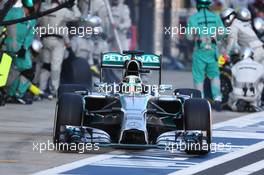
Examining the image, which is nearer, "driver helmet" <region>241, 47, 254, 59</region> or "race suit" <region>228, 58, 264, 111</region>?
"race suit" <region>228, 58, 264, 111</region>

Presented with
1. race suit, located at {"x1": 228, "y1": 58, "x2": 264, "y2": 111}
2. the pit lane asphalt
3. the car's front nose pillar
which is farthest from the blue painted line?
race suit, located at {"x1": 228, "y1": 58, "x2": 264, "y2": 111}

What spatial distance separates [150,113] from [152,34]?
21.2 meters

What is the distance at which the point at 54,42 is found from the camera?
75.8ft

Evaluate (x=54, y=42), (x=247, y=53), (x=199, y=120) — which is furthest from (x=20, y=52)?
(x=199, y=120)

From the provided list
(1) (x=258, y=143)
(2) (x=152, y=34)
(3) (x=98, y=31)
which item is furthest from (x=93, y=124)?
(2) (x=152, y=34)

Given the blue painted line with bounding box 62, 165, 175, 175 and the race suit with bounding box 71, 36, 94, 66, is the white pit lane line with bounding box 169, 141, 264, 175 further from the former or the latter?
the race suit with bounding box 71, 36, 94, 66

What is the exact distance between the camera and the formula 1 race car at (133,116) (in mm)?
14477

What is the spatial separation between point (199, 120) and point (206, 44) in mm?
7173

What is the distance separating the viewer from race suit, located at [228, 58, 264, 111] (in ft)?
71.4

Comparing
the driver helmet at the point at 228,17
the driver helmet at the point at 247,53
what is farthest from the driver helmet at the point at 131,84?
the driver helmet at the point at 228,17

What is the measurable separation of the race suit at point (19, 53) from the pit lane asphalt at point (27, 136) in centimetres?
41

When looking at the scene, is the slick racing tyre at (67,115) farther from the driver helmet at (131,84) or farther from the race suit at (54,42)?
the race suit at (54,42)

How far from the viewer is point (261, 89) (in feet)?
73.2

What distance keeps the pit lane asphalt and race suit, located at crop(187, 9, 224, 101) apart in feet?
2.26
